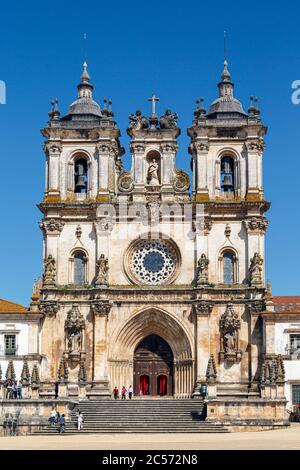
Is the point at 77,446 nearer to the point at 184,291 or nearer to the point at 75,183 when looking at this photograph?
the point at 184,291

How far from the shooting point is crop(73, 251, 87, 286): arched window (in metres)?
59.5

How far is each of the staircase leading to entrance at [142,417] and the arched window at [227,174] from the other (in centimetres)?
1397

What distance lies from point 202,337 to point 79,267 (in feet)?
29.2

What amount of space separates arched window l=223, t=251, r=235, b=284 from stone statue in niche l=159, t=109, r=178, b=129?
8.77 m

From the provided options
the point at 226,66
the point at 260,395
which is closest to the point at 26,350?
the point at 260,395

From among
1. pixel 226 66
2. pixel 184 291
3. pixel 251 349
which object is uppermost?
pixel 226 66

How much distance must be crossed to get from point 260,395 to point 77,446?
22976 mm

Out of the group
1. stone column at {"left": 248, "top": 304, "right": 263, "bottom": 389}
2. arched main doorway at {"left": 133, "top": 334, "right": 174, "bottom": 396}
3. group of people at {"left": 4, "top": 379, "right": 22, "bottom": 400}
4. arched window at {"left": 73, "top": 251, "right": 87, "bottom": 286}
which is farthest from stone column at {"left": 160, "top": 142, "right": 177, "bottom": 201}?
group of people at {"left": 4, "top": 379, "right": 22, "bottom": 400}

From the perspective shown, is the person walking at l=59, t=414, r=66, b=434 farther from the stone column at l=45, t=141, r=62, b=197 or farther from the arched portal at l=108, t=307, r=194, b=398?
the stone column at l=45, t=141, r=62, b=197

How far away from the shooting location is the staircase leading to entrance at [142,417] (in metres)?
48.2

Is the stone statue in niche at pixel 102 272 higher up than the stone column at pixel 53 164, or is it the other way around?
the stone column at pixel 53 164

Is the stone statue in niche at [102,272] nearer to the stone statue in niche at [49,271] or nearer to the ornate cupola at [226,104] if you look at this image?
the stone statue in niche at [49,271]

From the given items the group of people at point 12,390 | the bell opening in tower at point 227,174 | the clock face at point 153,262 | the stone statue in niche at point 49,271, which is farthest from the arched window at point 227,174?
the group of people at point 12,390

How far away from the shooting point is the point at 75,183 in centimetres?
6128
